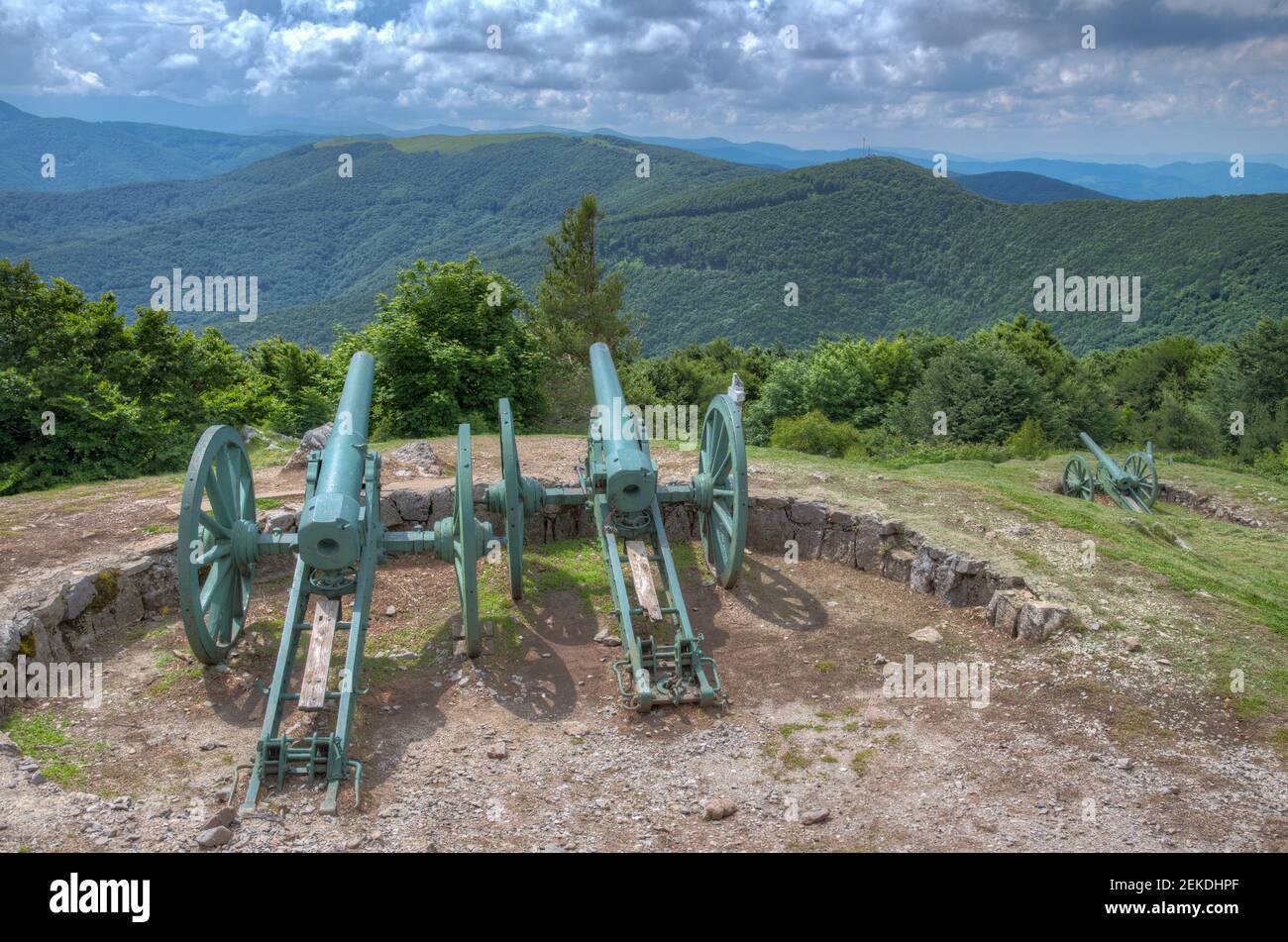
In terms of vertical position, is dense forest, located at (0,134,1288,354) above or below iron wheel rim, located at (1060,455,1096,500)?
above

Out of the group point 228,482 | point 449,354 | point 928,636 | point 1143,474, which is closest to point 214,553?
point 228,482

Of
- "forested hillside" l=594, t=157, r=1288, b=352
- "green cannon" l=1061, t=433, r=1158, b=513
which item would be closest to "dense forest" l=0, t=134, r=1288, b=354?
"forested hillside" l=594, t=157, r=1288, b=352

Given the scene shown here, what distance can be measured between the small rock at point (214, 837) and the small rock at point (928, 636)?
604 centimetres

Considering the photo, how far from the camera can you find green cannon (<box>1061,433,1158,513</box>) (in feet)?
51.5

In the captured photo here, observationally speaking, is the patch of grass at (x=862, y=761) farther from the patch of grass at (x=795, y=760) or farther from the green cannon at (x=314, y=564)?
the green cannon at (x=314, y=564)

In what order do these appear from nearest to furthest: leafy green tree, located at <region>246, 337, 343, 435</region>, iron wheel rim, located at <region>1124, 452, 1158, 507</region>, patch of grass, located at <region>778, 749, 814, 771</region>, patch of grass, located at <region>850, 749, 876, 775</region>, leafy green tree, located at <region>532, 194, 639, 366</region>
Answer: patch of grass, located at <region>850, 749, 876, 775</region> → patch of grass, located at <region>778, 749, 814, 771</region> → iron wheel rim, located at <region>1124, 452, 1158, 507</region> → leafy green tree, located at <region>246, 337, 343, 435</region> → leafy green tree, located at <region>532, 194, 639, 366</region>

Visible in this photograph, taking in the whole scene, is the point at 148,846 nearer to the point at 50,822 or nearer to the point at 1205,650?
the point at 50,822

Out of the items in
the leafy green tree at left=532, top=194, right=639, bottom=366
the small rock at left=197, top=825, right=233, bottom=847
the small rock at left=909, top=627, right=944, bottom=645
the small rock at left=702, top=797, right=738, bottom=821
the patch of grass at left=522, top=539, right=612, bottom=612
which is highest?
the leafy green tree at left=532, top=194, right=639, bottom=366

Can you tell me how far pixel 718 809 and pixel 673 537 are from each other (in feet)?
18.8

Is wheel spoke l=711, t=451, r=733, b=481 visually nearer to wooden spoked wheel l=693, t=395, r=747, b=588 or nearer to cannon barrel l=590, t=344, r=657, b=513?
wooden spoked wheel l=693, t=395, r=747, b=588

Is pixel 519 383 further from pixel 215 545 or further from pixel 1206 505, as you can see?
pixel 1206 505

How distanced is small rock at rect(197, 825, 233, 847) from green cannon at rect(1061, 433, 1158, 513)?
14.2m

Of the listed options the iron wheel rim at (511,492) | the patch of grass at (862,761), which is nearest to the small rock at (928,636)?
the patch of grass at (862,761)

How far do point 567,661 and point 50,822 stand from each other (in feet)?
13.8
